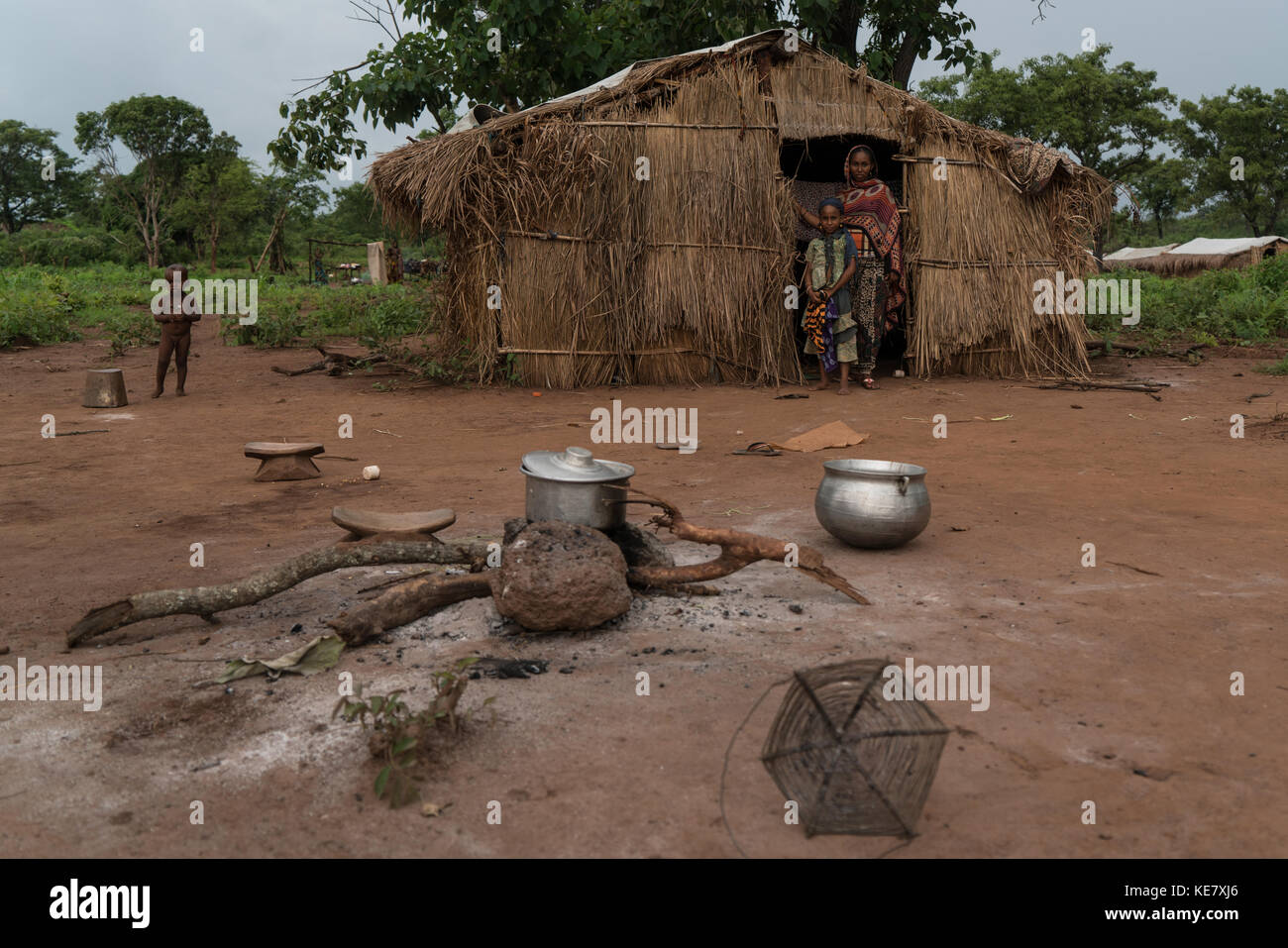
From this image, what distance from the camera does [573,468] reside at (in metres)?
3.63

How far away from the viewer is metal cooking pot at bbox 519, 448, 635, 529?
3.56 m

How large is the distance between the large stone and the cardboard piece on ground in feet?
12.0

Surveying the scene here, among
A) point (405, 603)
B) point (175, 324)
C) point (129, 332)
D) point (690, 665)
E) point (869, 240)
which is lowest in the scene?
point (690, 665)

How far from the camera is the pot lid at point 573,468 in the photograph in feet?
11.7

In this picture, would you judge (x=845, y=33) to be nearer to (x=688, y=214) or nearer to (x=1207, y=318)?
(x=688, y=214)

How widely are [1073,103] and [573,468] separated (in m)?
30.4

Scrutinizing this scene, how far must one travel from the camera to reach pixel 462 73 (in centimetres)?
1180

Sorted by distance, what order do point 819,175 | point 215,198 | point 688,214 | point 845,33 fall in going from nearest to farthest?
point 688,214 → point 845,33 → point 819,175 → point 215,198

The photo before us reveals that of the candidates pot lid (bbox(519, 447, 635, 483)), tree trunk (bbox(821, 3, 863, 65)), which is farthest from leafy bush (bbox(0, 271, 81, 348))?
pot lid (bbox(519, 447, 635, 483))

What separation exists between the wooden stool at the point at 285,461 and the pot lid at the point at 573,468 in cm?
276

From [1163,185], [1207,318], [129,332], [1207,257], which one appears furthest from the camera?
[1163,185]

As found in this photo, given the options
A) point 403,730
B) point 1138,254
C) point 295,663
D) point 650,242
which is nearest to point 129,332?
point 650,242

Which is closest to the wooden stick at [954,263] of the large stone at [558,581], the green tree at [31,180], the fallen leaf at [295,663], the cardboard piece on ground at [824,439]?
the cardboard piece on ground at [824,439]

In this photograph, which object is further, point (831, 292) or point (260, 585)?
point (831, 292)
